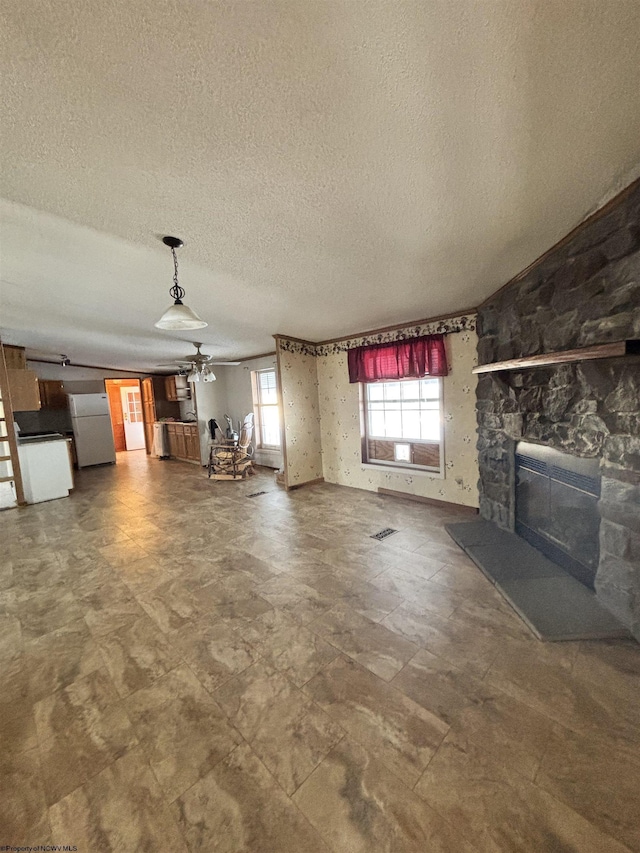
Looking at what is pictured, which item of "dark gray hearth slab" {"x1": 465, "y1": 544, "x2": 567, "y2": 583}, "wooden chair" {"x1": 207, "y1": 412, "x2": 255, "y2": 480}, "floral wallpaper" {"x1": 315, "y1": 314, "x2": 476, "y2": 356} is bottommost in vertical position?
"dark gray hearth slab" {"x1": 465, "y1": 544, "x2": 567, "y2": 583}

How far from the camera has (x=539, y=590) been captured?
207 centimetres

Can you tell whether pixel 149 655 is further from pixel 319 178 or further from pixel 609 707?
pixel 319 178

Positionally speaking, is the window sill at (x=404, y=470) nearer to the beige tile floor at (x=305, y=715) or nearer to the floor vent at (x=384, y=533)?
the floor vent at (x=384, y=533)

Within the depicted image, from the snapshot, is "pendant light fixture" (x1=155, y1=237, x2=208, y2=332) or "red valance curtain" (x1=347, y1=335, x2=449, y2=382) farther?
"red valance curtain" (x1=347, y1=335, x2=449, y2=382)

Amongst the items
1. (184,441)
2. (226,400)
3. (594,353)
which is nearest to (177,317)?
(594,353)

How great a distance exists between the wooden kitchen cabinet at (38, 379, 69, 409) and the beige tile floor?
5.81 metres

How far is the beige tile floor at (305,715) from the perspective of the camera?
3.27ft

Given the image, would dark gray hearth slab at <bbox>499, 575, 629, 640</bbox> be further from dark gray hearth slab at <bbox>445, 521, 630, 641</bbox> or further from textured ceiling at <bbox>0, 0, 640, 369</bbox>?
textured ceiling at <bbox>0, 0, 640, 369</bbox>

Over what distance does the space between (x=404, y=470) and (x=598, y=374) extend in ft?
8.33

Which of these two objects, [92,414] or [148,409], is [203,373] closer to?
[92,414]

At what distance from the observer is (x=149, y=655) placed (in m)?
1.72

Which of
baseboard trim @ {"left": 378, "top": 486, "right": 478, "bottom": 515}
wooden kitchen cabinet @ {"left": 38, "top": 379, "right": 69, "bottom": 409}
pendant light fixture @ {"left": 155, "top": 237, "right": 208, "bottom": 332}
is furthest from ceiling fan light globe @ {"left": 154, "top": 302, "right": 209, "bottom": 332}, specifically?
wooden kitchen cabinet @ {"left": 38, "top": 379, "right": 69, "bottom": 409}

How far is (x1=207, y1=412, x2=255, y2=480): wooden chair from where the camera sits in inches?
224

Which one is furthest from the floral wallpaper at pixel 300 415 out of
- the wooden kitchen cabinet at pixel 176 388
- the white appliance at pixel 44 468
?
the wooden kitchen cabinet at pixel 176 388
